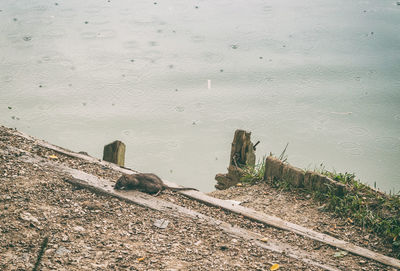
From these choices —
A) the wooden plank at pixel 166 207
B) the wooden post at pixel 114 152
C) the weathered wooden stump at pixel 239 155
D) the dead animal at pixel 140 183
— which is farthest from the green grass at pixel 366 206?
the wooden post at pixel 114 152

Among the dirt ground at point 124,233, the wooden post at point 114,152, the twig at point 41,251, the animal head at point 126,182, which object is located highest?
the wooden post at point 114,152

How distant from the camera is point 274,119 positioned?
7395 millimetres

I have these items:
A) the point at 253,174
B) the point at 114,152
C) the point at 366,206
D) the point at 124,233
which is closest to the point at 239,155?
the point at 253,174

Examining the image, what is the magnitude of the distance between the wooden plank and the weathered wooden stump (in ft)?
4.62

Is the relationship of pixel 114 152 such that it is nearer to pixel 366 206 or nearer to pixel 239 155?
pixel 239 155

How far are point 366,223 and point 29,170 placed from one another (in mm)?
3064

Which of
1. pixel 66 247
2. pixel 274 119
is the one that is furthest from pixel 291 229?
pixel 274 119

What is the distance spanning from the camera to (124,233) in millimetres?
3082

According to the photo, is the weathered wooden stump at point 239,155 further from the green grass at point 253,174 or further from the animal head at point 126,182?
the animal head at point 126,182

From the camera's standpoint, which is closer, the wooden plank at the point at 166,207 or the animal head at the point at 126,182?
the wooden plank at the point at 166,207

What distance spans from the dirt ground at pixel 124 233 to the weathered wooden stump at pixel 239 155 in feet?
2.80

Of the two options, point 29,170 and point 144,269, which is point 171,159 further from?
point 144,269

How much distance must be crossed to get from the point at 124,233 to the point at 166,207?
47 centimetres

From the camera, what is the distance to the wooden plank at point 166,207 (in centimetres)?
297
